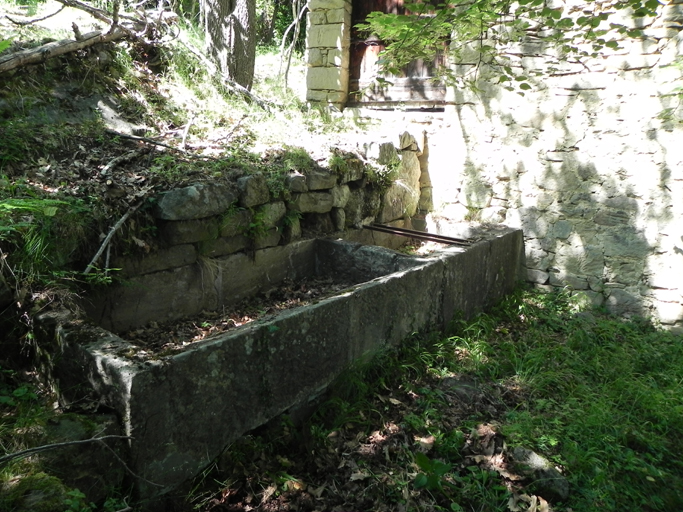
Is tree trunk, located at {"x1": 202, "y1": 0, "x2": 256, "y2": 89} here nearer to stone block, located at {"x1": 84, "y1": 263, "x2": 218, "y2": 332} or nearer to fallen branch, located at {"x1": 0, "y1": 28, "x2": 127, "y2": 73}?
fallen branch, located at {"x1": 0, "y1": 28, "x2": 127, "y2": 73}

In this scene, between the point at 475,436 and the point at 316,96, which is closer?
the point at 475,436

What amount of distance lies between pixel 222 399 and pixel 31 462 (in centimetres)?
75

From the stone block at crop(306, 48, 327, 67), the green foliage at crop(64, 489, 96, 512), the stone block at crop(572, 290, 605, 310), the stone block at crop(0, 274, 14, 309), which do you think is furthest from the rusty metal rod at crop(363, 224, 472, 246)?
the green foliage at crop(64, 489, 96, 512)

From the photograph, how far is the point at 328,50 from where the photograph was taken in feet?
19.3

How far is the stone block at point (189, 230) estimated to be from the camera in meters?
3.02

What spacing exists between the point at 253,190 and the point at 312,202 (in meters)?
0.67

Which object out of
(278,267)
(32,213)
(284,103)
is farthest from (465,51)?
(32,213)

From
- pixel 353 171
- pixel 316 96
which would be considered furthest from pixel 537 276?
pixel 316 96

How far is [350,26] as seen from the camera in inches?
232

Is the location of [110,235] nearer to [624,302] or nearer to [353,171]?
[353,171]

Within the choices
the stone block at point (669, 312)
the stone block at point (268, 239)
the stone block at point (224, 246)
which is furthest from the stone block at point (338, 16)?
the stone block at point (669, 312)

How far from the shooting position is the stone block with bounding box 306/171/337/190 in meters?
3.99

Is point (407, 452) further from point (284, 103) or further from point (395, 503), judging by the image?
point (284, 103)

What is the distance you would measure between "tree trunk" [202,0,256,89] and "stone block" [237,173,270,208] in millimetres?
2266
